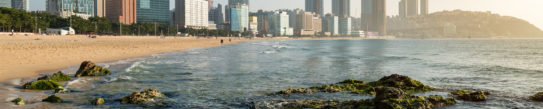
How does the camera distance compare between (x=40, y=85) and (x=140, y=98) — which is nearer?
(x=140, y=98)

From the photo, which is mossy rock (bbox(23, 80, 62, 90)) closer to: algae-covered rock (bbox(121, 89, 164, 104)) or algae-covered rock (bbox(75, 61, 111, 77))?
algae-covered rock (bbox(121, 89, 164, 104))

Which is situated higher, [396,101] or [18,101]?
[396,101]

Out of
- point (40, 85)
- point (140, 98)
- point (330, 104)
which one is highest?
point (40, 85)

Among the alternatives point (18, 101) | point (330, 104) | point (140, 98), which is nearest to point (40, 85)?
point (18, 101)

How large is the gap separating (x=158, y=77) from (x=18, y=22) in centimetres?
9260

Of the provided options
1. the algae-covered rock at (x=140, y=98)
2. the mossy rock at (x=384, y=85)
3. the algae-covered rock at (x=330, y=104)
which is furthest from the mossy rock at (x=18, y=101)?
the mossy rock at (x=384, y=85)

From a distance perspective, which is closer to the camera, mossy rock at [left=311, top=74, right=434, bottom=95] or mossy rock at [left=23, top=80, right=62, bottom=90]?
mossy rock at [left=23, top=80, right=62, bottom=90]

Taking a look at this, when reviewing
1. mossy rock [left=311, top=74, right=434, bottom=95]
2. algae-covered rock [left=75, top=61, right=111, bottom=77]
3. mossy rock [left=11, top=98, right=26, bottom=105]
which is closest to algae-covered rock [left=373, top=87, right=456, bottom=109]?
mossy rock [left=311, top=74, right=434, bottom=95]

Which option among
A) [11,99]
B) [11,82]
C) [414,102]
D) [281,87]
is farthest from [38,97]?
[414,102]

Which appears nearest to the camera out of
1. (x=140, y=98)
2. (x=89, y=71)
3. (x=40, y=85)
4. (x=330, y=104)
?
(x=330, y=104)

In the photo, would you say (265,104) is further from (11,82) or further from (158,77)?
(11,82)

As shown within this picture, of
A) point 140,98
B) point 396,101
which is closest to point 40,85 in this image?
point 140,98

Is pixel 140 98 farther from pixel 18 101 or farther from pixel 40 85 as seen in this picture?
pixel 40 85

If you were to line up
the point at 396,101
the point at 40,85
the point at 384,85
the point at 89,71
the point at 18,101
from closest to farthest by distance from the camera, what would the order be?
the point at 396,101 → the point at 18,101 → the point at 40,85 → the point at 384,85 → the point at 89,71
